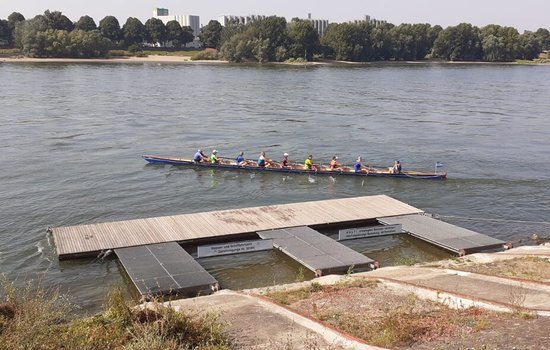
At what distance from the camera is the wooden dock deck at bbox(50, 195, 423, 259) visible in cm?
2423

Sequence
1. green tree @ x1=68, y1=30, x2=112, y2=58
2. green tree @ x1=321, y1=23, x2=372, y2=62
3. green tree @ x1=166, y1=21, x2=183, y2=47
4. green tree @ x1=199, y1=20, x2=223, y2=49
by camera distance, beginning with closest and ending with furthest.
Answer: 1. green tree @ x1=68, y1=30, x2=112, y2=58
2. green tree @ x1=321, y1=23, x2=372, y2=62
3. green tree @ x1=199, y1=20, x2=223, y2=49
4. green tree @ x1=166, y1=21, x2=183, y2=47

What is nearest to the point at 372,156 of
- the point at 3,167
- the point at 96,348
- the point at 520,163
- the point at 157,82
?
the point at 520,163

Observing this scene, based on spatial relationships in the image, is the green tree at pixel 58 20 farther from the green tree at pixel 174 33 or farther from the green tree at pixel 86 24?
the green tree at pixel 174 33

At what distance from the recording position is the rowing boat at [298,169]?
3838 cm

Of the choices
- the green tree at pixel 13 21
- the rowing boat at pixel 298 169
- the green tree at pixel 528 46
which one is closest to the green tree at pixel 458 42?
the green tree at pixel 528 46

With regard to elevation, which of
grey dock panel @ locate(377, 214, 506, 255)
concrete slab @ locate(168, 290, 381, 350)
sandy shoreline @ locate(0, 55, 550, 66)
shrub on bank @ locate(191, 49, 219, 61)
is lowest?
grey dock panel @ locate(377, 214, 506, 255)

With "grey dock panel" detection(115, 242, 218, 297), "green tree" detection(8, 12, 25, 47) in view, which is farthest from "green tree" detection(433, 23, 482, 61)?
"grey dock panel" detection(115, 242, 218, 297)

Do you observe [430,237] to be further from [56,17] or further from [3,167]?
[56,17]

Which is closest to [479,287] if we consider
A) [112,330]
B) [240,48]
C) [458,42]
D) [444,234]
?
[444,234]

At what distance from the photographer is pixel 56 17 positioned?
171 m

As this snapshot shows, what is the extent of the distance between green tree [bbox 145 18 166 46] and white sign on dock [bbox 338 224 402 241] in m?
168

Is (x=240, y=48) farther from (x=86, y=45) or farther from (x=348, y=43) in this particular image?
(x=86, y=45)

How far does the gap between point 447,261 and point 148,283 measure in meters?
12.0

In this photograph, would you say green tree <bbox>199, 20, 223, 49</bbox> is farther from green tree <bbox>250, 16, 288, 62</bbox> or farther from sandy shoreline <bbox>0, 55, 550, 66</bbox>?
green tree <bbox>250, 16, 288, 62</bbox>
